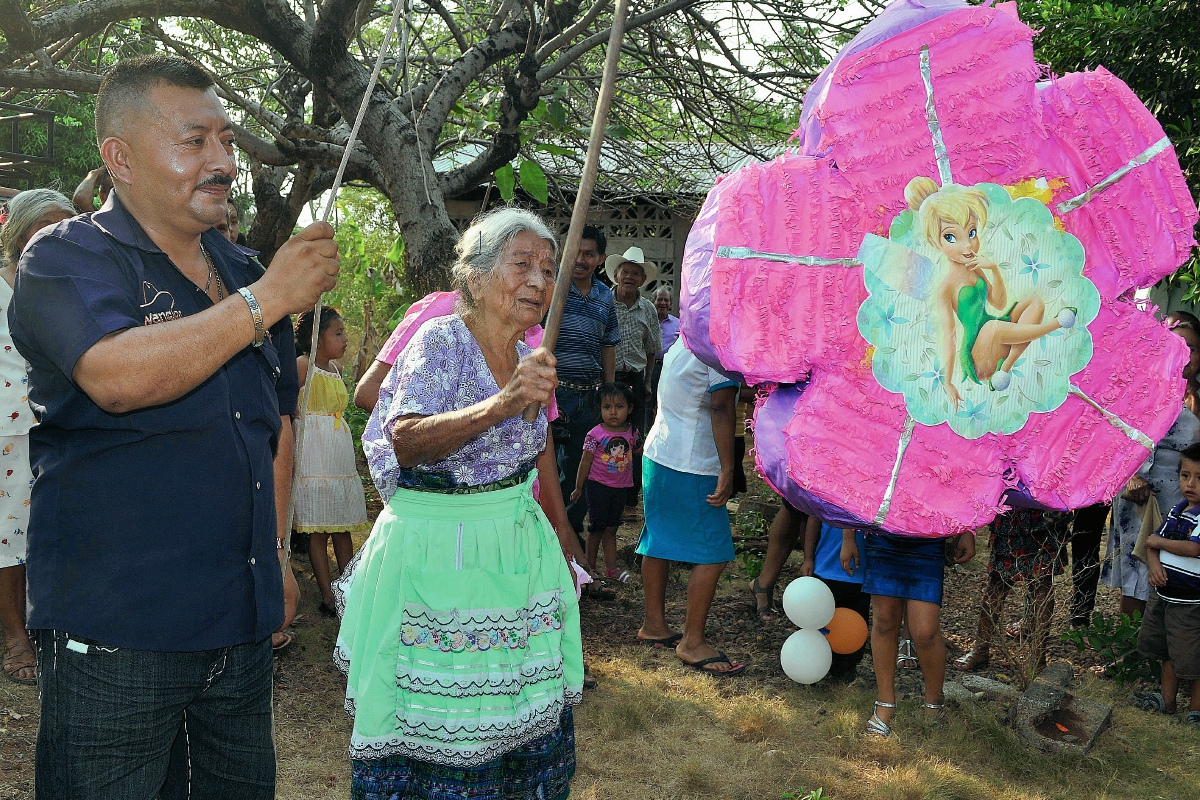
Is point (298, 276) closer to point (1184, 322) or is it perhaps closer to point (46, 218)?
point (46, 218)

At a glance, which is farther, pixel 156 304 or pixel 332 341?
pixel 332 341

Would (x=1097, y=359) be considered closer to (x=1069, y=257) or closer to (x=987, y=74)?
(x=1069, y=257)

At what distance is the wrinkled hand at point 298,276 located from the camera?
1498 mm

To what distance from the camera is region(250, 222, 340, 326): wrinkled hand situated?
1498mm

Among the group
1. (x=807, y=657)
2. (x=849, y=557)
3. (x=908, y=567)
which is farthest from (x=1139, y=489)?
(x=807, y=657)

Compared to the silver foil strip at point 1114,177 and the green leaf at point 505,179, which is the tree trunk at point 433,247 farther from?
the silver foil strip at point 1114,177

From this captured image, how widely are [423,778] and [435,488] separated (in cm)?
64

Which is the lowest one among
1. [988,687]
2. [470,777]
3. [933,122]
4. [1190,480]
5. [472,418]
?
[988,687]

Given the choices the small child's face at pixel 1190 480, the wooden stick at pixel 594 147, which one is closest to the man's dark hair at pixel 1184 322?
the small child's face at pixel 1190 480

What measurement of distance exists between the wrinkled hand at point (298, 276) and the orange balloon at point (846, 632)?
2.79 metres

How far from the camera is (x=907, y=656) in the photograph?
4.15 m

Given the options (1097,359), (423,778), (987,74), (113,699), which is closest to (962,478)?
(1097,359)

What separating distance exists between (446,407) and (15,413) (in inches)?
78.7

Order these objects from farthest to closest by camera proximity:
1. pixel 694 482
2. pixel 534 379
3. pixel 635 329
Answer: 1. pixel 635 329
2. pixel 694 482
3. pixel 534 379
